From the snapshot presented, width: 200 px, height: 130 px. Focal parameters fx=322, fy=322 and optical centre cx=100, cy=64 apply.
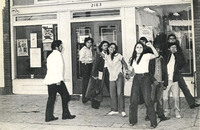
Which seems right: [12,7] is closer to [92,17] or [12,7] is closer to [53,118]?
[92,17]

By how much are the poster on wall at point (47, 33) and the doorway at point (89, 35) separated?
0.79 meters

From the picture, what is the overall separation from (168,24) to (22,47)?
5.20 metres

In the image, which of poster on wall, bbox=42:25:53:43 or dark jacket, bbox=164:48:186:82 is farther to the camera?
poster on wall, bbox=42:25:53:43

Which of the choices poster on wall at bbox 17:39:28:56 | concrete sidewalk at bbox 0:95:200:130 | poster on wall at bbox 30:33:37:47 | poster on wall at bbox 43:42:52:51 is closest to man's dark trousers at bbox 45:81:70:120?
concrete sidewalk at bbox 0:95:200:130

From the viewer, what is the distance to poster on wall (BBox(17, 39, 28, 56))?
37.8 ft

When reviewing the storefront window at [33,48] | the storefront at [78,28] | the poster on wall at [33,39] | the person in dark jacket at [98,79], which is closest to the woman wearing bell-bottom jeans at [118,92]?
the person in dark jacket at [98,79]

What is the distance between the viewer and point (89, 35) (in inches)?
423

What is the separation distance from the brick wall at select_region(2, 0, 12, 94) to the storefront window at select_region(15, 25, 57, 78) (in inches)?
11.7

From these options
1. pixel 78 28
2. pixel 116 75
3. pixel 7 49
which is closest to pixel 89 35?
pixel 78 28

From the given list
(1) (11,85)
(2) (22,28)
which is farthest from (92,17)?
(1) (11,85)

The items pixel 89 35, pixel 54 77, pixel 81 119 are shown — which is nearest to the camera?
pixel 54 77

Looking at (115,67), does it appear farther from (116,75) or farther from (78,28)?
(78,28)

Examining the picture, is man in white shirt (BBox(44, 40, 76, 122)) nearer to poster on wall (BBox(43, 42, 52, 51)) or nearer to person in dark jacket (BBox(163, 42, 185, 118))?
person in dark jacket (BBox(163, 42, 185, 118))

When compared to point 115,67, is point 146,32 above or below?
above
